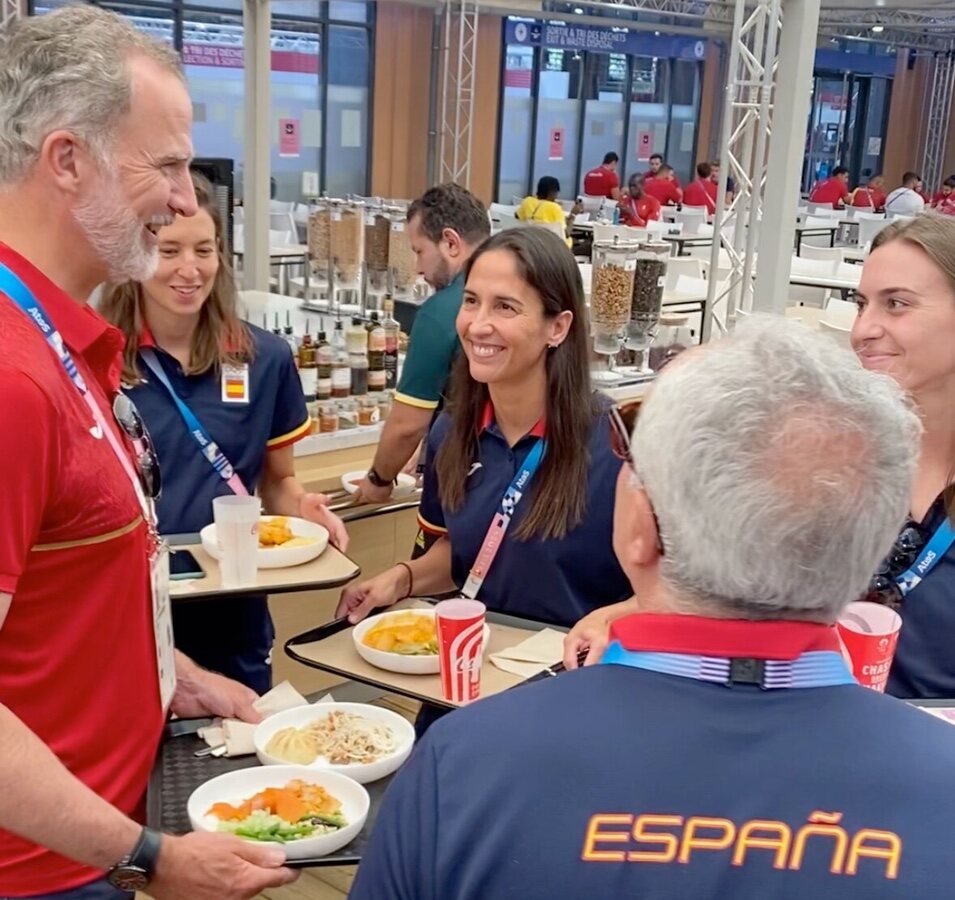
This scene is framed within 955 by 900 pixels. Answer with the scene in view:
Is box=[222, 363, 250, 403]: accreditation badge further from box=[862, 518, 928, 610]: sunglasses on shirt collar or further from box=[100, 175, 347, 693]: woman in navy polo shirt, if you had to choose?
box=[862, 518, 928, 610]: sunglasses on shirt collar

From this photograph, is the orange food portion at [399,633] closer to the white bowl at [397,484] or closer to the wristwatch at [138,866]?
the wristwatch at [138,866]

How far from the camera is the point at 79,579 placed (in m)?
1.34

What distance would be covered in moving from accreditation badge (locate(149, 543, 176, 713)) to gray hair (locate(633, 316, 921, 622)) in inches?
32.0

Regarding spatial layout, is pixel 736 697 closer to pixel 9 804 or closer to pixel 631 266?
pixel 9 804

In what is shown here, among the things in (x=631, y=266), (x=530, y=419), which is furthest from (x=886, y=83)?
(x=530, y=419)

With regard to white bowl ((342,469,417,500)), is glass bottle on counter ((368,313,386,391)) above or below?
above

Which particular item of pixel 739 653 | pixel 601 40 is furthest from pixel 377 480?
pixel 601 40

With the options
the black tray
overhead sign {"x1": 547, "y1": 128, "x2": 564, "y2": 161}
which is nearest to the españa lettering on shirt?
the black tray

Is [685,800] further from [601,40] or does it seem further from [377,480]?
[601,40]

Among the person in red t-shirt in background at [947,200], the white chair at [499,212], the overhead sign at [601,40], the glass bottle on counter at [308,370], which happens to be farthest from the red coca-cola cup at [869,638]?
the overhead sign at [601,40]

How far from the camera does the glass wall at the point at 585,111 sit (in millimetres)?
17266

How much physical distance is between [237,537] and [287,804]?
68 centimetres

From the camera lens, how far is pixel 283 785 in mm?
1521

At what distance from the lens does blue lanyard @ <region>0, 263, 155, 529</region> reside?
1.30 meters
